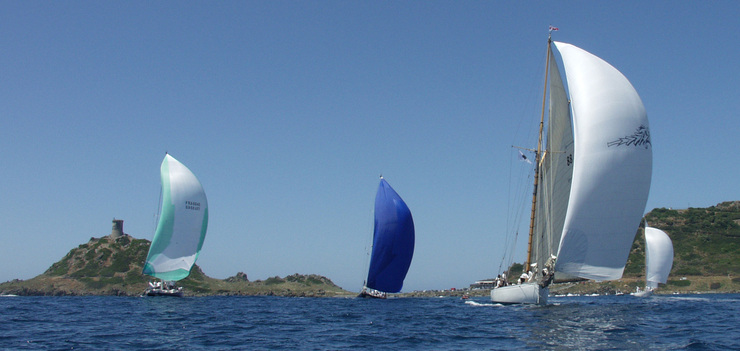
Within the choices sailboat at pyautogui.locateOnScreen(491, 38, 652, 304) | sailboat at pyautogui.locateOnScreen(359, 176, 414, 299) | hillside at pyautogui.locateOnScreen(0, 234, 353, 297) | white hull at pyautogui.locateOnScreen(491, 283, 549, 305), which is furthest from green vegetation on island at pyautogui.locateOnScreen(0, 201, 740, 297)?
sailboat at pyautogui.locateOnScreen(491, 38, 652, 304)

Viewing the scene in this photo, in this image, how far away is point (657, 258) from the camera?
76000mm

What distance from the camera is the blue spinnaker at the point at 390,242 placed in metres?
64.4

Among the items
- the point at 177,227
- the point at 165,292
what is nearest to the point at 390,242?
the point at 177,227

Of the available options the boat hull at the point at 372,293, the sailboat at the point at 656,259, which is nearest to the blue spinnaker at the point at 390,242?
the boat hull at the point at 372,293

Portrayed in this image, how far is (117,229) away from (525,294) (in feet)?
356

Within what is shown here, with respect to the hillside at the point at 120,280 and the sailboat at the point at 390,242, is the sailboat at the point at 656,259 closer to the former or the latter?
the sailboat at the point at 390,242

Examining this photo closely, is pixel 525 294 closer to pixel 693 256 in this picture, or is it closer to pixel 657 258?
pixel 657 258

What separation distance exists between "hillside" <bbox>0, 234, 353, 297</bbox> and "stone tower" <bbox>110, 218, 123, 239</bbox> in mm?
1146

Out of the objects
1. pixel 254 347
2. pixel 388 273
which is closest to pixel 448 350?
pixel 254 347

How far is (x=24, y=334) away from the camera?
28422 millimetres

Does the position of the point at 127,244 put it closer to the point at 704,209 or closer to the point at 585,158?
the point at 585,158

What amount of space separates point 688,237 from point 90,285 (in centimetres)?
11713

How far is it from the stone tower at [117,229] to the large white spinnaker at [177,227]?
66230mm

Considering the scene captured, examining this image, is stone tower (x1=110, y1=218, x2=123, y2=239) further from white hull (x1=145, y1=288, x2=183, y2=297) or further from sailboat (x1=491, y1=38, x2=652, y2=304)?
sailboat (x1=491, y1=38, x2=652, y2=304)
